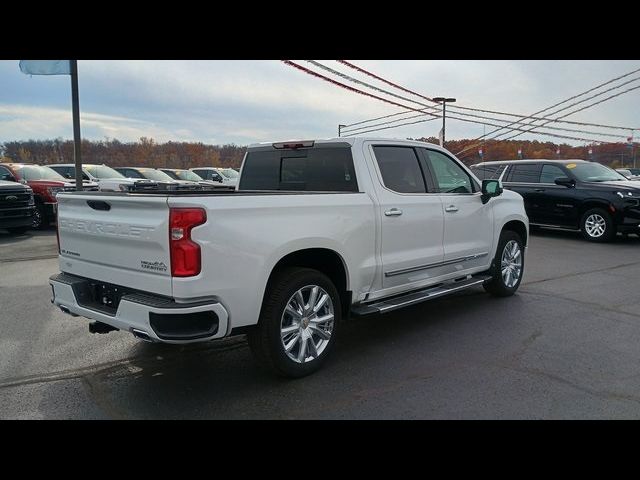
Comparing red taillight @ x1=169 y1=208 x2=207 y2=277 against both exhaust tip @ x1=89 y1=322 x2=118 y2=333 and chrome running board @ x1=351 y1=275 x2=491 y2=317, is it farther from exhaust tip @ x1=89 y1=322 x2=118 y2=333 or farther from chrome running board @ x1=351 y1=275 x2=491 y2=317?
chrome running board @ x1=351 y1=275 x2=491 y2=317

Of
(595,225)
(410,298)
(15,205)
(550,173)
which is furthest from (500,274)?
(15,205)

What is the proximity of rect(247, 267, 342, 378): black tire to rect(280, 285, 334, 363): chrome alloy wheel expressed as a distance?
0.15 ft

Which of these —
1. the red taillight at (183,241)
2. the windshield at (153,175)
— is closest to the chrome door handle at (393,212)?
the red taillight at (183,241)

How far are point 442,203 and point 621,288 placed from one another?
351cm

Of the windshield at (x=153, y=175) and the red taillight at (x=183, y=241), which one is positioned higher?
the windshield at (x=153, y=175)

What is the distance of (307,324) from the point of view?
3.92 meters

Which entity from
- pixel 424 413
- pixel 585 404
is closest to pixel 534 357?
pixel 585 404

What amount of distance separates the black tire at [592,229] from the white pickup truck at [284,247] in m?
6.88

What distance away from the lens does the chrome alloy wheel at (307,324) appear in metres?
3.80

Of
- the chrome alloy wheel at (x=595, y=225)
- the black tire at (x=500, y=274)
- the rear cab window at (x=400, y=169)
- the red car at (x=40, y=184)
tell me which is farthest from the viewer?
the red car at (x=40, y=184)

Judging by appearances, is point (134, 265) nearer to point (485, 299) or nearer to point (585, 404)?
point (585, 404)

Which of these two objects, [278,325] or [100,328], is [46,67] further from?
[278,325]

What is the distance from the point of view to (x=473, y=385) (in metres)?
3.74

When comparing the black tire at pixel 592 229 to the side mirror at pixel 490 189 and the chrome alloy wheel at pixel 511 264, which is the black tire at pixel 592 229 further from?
the side mirror at pixel 490 189
